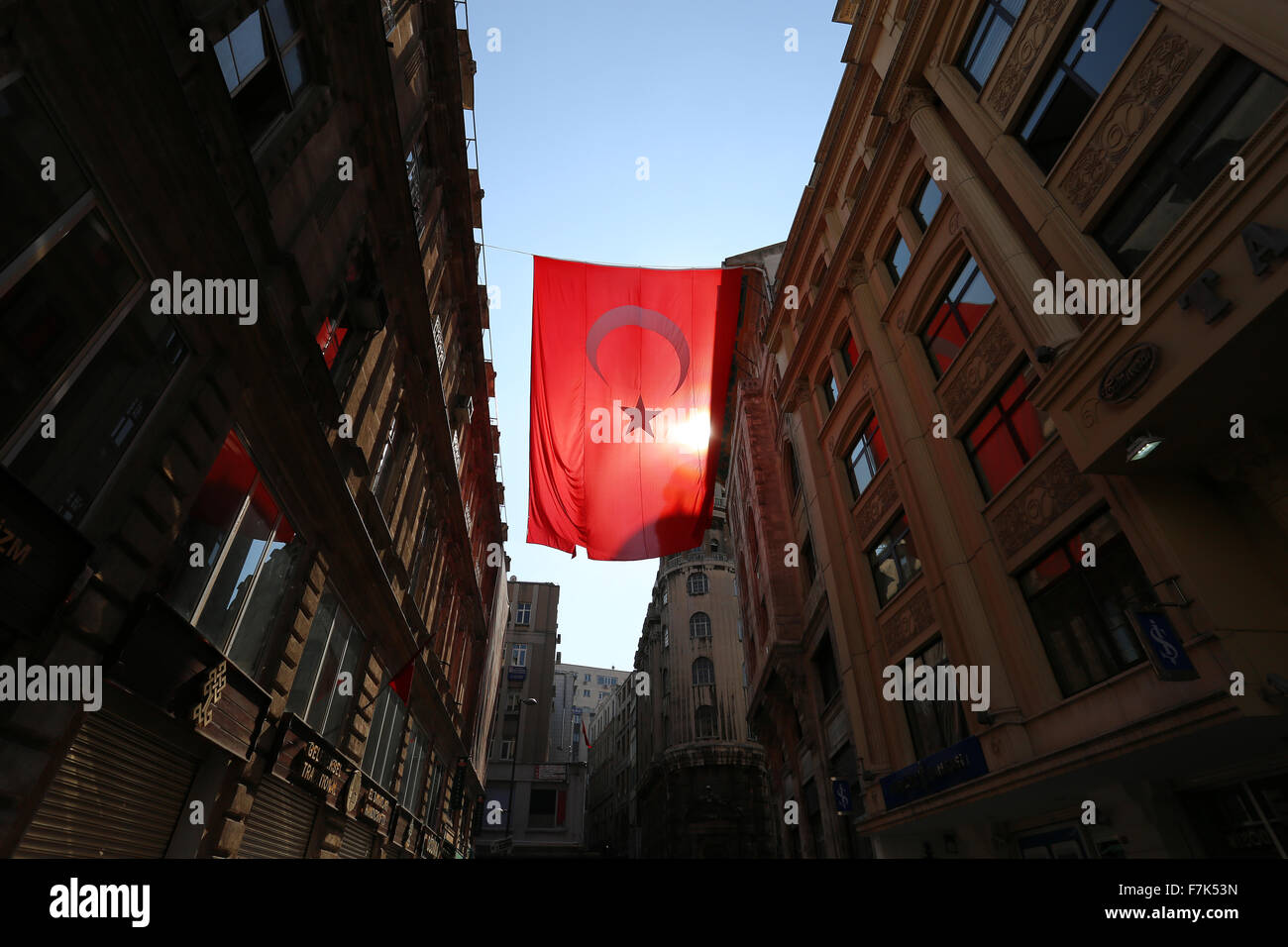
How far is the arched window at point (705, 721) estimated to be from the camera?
49.9 meters

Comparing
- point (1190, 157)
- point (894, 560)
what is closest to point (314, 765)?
point (894, 560)

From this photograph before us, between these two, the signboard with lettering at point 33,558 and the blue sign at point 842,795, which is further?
the blue sign at point 842,795

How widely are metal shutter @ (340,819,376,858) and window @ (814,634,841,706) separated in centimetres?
1439

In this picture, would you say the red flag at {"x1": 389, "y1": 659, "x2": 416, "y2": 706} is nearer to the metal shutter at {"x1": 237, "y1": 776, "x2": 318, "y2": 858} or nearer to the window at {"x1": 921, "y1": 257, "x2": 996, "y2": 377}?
the metal shutter at {"x1": 237, "y1": 776, "x2": 318, "y2": 858}

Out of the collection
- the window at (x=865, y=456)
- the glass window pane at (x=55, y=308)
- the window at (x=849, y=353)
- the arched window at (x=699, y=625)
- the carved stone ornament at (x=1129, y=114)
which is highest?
the arched window at (x=699, y=625)

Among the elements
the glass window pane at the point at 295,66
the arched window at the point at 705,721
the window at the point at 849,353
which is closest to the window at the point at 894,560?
the window at the point at 849,353

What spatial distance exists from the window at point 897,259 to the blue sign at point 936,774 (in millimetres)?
11848

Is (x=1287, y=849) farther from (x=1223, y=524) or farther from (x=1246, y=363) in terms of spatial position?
(x=1246, y=363)

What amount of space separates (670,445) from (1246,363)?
376 inches

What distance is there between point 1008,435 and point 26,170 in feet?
46.8

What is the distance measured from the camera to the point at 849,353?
20047 mm

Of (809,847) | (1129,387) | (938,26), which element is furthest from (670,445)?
(809,847)

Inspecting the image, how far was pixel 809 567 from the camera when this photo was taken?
78.1ft

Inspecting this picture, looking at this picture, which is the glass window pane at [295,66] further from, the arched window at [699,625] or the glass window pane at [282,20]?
the arched window at [699,625]
